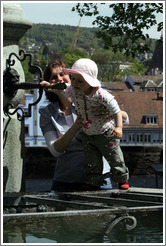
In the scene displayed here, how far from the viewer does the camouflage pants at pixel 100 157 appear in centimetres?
447

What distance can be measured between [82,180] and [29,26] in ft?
4.63

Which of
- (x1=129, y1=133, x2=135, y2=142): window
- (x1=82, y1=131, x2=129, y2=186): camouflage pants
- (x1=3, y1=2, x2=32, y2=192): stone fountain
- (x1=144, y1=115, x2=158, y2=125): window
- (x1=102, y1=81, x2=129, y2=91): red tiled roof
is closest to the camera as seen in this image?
(x1=82, y1=131, x2=129, y2=186): camouflage pants

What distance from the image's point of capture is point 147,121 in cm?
10300

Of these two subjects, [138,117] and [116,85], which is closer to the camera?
[138,117]

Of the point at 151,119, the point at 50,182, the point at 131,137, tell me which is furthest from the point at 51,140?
the point at 131,137

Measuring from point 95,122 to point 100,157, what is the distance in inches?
10.8

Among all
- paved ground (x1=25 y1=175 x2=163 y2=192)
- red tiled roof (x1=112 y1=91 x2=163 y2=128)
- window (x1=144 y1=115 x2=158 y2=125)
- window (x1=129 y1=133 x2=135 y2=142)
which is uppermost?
red tiled roof (x1=112 y1=91 x2=163 y2=128)

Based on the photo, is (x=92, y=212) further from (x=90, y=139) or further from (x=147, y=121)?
(x=147, y=121)

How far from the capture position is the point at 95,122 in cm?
443

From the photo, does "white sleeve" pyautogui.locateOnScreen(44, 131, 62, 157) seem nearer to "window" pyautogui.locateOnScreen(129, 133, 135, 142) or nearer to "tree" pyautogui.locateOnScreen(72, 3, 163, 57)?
"tree" pyautogui.locateOnScreen(72, 3, 163, 57)

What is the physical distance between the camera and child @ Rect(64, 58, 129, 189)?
4.36m

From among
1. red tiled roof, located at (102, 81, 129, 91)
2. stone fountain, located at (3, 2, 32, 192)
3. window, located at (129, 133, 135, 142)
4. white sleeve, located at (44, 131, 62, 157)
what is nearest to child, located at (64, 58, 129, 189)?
white sleeve, located at (44, 131, 62, 157)

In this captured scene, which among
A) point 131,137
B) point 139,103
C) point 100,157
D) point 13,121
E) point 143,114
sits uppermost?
point 139,103

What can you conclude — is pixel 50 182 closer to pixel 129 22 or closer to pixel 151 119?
pixel 129 22
